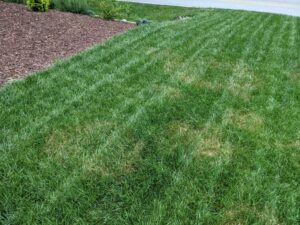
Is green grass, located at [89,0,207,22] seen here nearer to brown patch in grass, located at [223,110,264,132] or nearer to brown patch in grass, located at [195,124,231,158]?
brown patch in grass, located at [223,110,264,132]

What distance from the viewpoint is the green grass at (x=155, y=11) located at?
12.7 metres

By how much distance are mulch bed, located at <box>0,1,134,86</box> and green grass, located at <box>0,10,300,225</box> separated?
1.52 feet

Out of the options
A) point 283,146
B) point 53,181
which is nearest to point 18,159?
point 53,181

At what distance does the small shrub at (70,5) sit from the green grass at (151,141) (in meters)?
3.56

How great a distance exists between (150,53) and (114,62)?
961 mm

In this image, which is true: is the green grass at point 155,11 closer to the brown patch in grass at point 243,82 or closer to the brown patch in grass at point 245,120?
the brown patch in grass at point 243,82

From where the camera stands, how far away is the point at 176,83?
20.1ft

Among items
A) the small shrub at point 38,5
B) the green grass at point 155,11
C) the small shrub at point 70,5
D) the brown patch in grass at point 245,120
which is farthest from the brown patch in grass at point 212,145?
the green grass at point 155,11

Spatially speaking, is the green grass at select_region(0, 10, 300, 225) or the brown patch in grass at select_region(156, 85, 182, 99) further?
the brown patch in grass at select_region(156, 85, 182, 99)

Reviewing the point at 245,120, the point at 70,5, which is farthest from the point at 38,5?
the point at 245,120

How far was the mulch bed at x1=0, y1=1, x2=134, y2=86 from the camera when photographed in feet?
21.3

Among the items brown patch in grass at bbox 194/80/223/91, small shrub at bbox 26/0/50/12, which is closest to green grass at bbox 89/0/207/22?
small shrub at bbox 26/0/50/12

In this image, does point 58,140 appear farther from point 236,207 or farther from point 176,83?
point 176,83

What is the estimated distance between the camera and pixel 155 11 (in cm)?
1398
